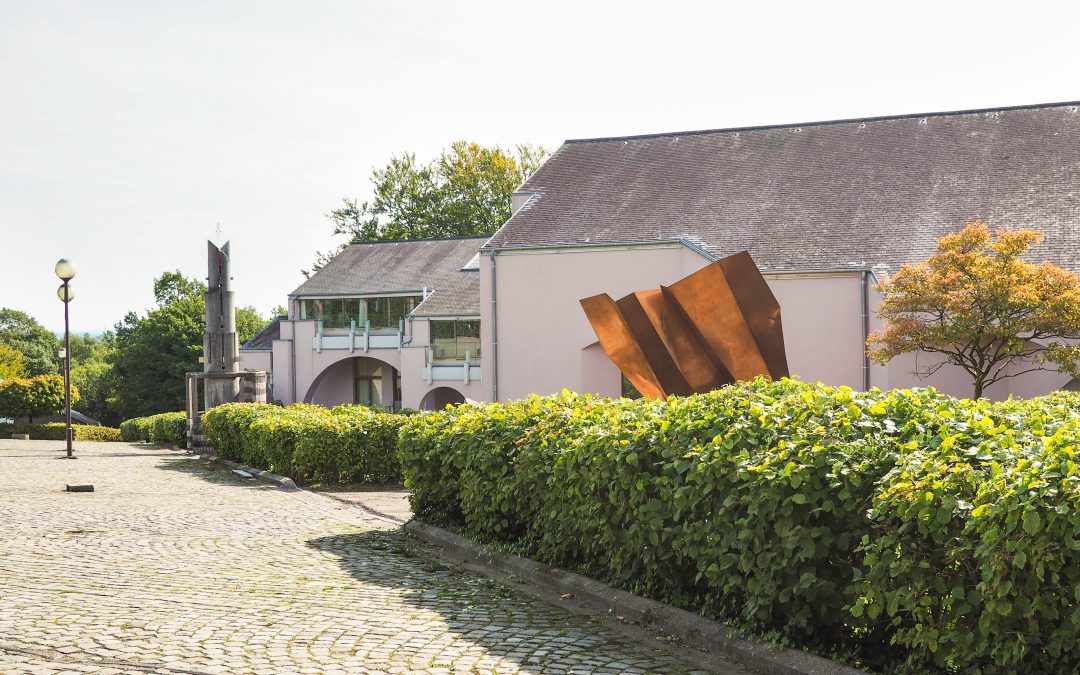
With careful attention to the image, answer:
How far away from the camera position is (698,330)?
40.6 feet

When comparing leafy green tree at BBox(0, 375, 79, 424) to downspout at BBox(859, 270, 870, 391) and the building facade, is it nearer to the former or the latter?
the building facade

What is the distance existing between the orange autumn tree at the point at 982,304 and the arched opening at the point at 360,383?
3394 cm

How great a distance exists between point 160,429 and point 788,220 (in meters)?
22.5

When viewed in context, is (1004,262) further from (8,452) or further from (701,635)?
(8,452)

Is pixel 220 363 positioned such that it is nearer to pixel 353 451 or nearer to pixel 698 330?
pixel 353 451

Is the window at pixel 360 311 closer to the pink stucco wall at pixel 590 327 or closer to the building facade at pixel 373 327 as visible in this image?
the building facade at pixel 373 327

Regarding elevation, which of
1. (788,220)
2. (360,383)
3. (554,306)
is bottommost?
(360,383)

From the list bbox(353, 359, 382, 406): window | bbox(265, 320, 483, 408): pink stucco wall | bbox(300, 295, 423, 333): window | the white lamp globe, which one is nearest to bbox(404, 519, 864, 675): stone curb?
the white lamp globe

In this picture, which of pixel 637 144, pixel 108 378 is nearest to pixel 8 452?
pixel 637 144

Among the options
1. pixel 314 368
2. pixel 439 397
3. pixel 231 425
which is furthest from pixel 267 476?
pixel 314 368

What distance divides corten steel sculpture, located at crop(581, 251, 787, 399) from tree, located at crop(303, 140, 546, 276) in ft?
159

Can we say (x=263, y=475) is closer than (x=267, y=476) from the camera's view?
No

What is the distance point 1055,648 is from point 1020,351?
19.5m

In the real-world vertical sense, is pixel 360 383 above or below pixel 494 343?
below
